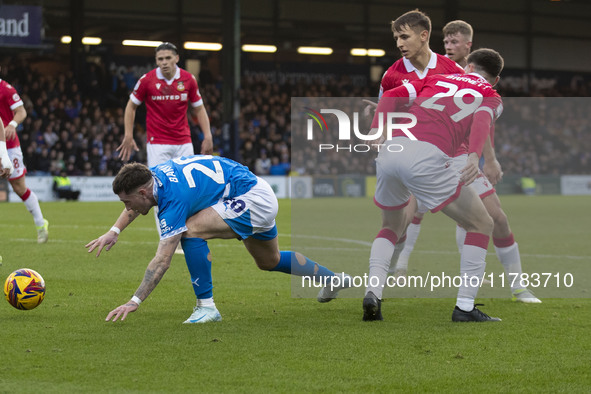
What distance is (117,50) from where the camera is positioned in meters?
33.2

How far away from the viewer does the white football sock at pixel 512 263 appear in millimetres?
Answer: 7046

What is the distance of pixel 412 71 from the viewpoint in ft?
20.8

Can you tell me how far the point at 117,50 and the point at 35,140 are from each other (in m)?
7.29

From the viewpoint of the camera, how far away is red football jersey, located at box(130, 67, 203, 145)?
10227 mm

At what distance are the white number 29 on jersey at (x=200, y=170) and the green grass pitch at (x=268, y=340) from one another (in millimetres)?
943

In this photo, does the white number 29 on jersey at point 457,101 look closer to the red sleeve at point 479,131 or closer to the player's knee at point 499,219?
the red sleeve at point 479,131

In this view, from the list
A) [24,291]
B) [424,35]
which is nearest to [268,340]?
[24,291]

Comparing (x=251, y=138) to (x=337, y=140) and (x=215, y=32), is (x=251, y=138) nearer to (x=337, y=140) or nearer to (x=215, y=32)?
(x=215, y=32)

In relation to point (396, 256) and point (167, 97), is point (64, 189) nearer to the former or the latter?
point (167, 97)

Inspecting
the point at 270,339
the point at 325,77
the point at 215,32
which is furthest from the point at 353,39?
the point at 270,339

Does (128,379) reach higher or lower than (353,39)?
lower

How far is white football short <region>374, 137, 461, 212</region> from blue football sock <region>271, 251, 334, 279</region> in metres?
0.96

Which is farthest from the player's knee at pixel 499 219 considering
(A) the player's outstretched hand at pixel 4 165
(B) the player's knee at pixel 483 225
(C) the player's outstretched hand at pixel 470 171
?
(A) the player's outstretched hand at pixel 4 165

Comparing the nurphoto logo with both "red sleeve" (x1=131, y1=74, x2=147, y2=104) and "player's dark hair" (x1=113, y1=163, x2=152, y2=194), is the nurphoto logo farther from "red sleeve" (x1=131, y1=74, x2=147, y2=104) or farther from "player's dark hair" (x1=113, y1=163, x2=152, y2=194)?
"red sleeve" (x1=131, y1=74, x2=147, y2=104)
